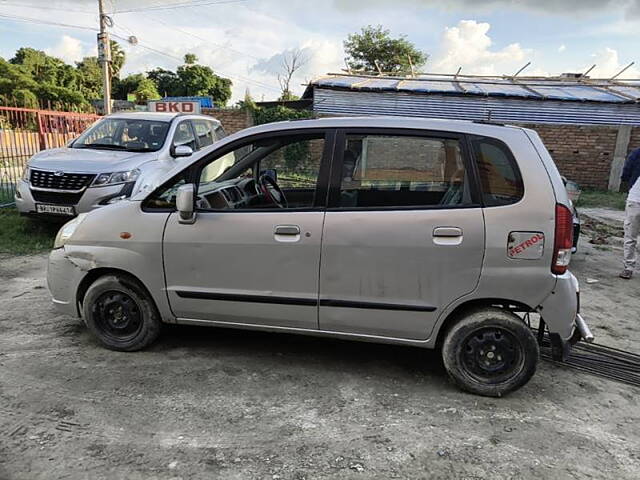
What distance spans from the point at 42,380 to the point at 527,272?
10.6 feet

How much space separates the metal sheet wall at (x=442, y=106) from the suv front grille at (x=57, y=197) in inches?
382

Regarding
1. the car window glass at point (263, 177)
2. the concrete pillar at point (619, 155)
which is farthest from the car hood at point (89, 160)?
the concrete pillar at point (619, 155)

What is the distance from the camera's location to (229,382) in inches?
127

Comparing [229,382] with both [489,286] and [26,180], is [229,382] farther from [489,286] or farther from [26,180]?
[26,180]

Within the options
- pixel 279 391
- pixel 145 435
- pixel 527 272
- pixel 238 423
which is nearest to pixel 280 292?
pixel 279 391

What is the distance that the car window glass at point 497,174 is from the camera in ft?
9.55

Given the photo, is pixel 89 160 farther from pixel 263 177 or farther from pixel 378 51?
pixel 378 51

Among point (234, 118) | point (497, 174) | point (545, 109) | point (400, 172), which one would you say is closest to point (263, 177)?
point (400, 172)

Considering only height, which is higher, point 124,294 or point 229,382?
point 124,294

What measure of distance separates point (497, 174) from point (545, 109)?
44.6ft

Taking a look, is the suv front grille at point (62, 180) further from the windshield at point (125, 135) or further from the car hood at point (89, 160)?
the windshield at point (125, 135)

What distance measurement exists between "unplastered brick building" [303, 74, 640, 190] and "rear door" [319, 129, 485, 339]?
1176 cm

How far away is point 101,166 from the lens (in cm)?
653

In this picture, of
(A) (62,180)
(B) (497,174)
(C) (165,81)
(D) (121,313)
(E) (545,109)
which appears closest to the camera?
(B) (497,174)
